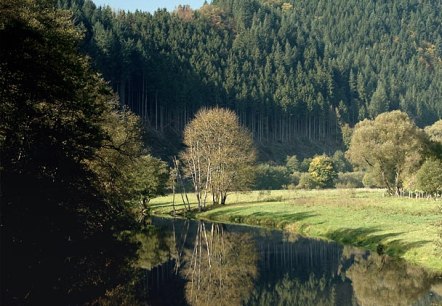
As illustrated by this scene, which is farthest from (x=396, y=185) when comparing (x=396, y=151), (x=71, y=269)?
(x=71, y=269)

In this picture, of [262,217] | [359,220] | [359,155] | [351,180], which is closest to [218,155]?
[262,217]

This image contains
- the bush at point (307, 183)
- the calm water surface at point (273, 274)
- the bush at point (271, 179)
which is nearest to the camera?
the calm water surface at point (273, 274)

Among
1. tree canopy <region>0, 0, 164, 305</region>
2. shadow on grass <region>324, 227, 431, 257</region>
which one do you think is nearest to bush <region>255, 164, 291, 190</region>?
shadow on grass <region>324, 227, 431, 257</region>

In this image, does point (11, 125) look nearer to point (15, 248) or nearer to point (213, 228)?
point (15, 248)

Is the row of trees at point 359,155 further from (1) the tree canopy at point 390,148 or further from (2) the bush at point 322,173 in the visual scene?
(2) the bush at point 322,173

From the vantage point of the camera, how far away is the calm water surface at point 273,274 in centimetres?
3362

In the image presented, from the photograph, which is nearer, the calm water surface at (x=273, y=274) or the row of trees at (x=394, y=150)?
the calm water surface at (x=273, y=274)

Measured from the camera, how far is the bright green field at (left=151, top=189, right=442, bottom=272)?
148ft

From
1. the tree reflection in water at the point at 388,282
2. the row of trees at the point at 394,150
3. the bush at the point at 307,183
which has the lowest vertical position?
the tree reflection in water at the point at 388,282

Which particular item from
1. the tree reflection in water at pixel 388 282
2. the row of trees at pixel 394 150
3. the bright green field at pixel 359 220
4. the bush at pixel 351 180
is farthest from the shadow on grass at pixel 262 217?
the bush at pixel 351 180

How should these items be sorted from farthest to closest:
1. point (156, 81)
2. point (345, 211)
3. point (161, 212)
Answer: point (156, 81), point (161, 212), point (345, 211)

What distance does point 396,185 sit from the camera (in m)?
98.4

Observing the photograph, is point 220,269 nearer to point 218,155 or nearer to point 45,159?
point 45,159

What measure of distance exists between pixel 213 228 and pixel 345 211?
16.3 metres
